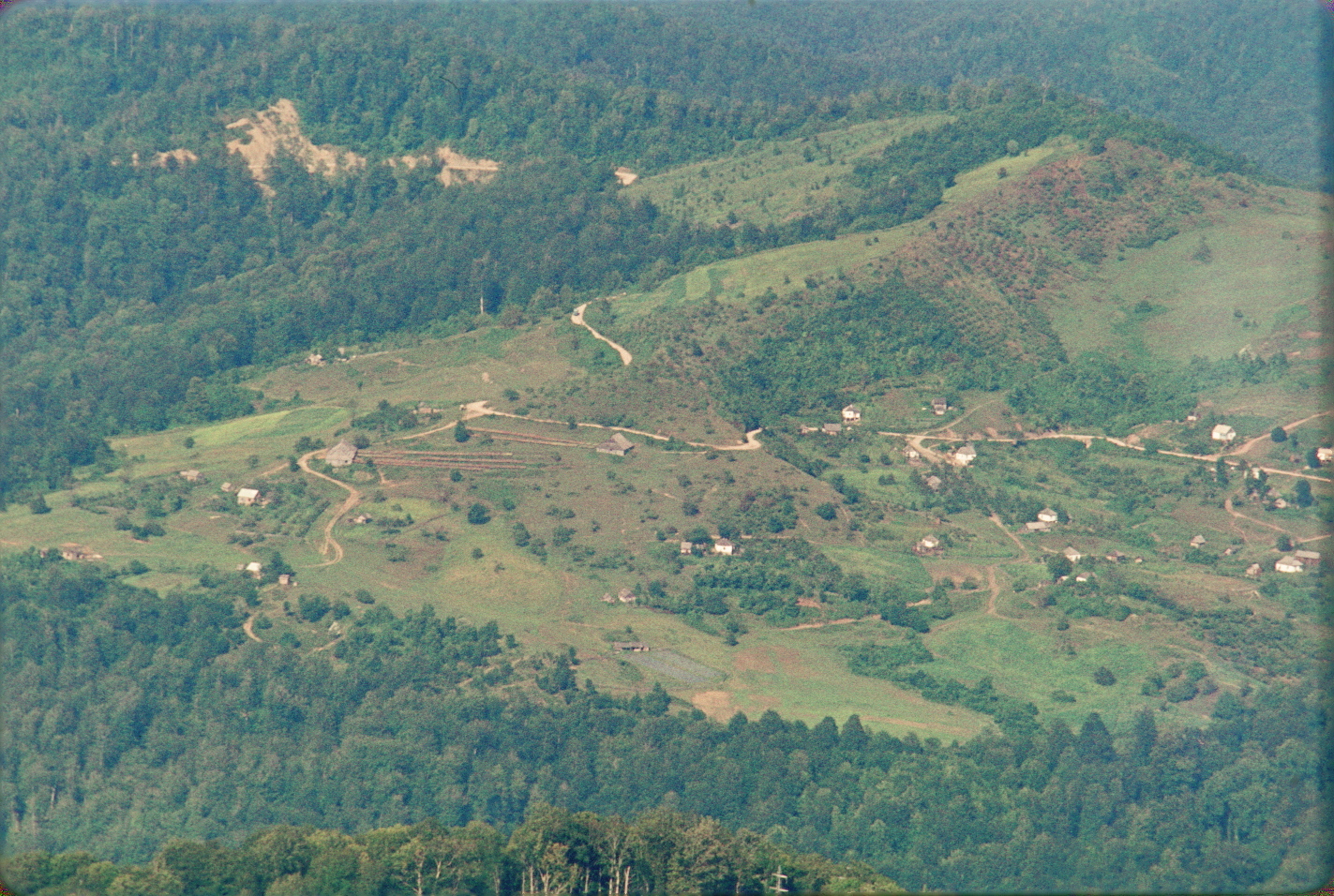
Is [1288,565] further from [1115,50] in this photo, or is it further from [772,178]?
[1115,50]

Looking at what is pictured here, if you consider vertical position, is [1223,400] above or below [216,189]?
above

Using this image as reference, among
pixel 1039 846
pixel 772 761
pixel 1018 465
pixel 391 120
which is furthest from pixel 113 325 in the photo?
pixel 1039 846

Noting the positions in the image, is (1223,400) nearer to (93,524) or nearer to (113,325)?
(93,524)

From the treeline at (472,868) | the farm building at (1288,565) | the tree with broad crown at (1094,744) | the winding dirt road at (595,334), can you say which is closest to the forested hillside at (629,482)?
the treeline at (472,868)

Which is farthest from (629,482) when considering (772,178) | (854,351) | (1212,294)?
(772,178)

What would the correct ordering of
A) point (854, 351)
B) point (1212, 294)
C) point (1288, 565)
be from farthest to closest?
point (1212, 294)
point (854, 351)
point (1288, 565)

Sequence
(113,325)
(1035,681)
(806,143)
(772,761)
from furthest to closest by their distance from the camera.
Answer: (806,143) < (113,325) < (1035,681) < (772,761)
